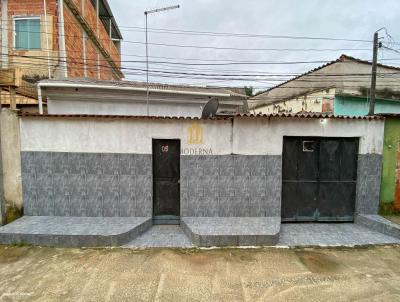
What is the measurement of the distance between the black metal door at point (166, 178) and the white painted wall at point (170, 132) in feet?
0.73

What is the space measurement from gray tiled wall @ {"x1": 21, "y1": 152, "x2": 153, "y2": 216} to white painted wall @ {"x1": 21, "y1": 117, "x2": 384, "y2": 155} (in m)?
0.24

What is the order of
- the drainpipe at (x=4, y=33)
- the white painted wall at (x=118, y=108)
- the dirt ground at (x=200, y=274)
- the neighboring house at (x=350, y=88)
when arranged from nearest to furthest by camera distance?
the dirt ground at (x=200, y=274)
the white painted wall at (x=118, y=108)
the drainpipe at (x=4, y=33)
the neighboring house at (x=350, y=88)

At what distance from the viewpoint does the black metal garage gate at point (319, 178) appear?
6094 millimetres

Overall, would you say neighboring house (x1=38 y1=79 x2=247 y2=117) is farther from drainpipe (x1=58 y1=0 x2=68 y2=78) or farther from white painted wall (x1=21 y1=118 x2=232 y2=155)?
drainpipe (x1=58 y1=0 x2=68 y2=78)

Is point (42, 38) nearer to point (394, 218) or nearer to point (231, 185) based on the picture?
point (231, 185)

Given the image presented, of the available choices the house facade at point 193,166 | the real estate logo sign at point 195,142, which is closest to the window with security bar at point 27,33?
the house facade at point 193,166

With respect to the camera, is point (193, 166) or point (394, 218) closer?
point (193, 166)

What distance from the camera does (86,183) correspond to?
5750 mm

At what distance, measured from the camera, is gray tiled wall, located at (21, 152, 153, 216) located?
5707 mm

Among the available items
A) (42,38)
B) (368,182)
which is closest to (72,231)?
(368,182)

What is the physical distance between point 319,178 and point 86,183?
19.0ft

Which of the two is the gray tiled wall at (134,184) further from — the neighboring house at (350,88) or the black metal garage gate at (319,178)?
the neighboring house at (350,88)

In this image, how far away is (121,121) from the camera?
5672 millimetres

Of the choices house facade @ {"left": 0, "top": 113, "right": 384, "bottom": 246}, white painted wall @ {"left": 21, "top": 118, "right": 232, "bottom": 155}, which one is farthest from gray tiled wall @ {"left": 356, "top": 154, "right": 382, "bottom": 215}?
white painted wall @ {"left": 21, "top": 118, "right": 232, "bottom": 155}
